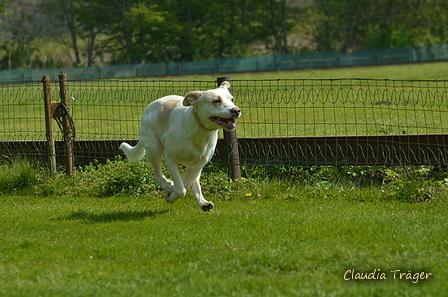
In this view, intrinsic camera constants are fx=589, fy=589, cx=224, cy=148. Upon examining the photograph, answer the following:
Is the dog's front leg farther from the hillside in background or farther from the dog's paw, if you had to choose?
the hillside in background

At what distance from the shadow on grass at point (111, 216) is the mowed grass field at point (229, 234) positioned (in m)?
0.02

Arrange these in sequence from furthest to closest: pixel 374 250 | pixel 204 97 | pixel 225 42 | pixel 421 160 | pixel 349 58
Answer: pixel 225 42
pixel 349 58
pixel 421 160
pixel 204 97
pixel 374 250

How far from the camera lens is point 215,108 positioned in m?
6.32

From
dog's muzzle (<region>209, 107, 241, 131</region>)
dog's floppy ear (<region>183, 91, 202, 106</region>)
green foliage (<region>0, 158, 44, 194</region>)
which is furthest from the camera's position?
green foliage (<region>0, 158, 44, 194</region>)

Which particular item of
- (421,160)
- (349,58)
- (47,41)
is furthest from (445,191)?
(47,41)

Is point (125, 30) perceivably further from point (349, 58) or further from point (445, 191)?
point (445, 191)

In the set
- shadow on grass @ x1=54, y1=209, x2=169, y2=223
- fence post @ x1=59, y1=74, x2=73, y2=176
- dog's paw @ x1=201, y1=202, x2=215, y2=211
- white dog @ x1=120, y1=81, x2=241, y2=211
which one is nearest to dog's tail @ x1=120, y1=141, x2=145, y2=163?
white dog @ x1=120, y1=81, x2=241, y2=211

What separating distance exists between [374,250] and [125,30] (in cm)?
6556

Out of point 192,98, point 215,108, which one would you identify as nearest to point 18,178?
point 192,98

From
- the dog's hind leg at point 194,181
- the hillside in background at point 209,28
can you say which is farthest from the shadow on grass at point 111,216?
the hillside in background at point 209,28

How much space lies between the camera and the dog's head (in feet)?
20.5

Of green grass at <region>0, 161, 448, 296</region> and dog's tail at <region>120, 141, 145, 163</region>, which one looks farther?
dog's tail at <region>120, 141, 145, 163</region>

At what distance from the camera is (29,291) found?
174 inches

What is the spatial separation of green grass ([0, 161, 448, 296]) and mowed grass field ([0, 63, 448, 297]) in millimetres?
14
